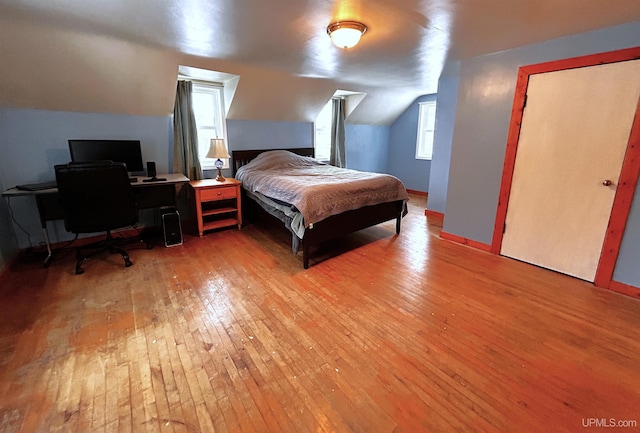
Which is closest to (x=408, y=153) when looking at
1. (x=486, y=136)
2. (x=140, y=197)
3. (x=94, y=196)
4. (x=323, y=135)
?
(x=323, y=135)

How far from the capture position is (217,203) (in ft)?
13.9

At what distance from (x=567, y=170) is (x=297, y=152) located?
12.6ft

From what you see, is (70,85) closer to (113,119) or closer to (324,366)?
(113,119)

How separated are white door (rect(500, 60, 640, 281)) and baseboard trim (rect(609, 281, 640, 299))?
0.51 feet

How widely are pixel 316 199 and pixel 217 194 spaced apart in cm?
167

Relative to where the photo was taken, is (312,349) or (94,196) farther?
(94,196)

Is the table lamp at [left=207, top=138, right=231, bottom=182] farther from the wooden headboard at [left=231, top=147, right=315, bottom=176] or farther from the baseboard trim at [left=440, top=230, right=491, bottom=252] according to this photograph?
the baseboard trim at [left=440, top=230, right=491, bottom=252]

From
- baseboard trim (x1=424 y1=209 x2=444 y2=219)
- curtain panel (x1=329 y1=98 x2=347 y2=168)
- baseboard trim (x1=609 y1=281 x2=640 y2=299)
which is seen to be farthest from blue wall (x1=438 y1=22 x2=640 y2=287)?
curtain panel (x1=329 y1=98 x2=347 y2=168)

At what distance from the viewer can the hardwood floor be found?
4.60 feet

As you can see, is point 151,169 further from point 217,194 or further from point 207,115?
point 207,115

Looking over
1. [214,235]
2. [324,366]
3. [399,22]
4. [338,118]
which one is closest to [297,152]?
[338,118]

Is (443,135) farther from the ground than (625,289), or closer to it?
farther from the ground

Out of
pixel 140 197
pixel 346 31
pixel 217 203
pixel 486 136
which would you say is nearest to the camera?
pixel 346 31

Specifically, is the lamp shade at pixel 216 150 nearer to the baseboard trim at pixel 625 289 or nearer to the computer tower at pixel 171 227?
the computer tower at pixel 171 227
